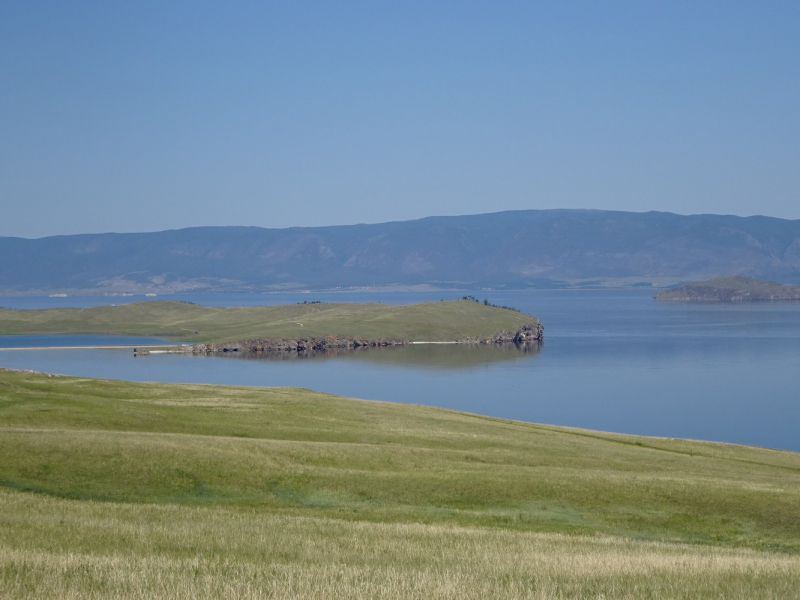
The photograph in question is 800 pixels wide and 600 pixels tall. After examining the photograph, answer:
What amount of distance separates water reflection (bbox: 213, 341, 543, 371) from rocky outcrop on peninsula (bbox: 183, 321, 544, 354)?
2.92m

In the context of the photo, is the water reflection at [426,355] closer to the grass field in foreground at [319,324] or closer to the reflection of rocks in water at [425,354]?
the reflection of rocks in water at [425,354]

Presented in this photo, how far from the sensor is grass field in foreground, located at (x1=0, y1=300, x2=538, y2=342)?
558ft

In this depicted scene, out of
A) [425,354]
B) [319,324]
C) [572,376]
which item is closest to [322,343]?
[319,324]

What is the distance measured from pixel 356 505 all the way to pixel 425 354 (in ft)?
391

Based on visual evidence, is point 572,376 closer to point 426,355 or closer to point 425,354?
point 426,355

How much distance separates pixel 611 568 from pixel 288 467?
16155 mm

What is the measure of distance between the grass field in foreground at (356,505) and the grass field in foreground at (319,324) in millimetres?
119047

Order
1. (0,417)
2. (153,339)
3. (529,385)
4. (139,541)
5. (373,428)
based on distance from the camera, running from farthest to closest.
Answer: (153,339)
(529,385)
(373,428)
(0,417)
(139,541)

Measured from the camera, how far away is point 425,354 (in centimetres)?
14425

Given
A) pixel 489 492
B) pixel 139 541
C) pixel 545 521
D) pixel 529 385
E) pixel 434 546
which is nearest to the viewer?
pixel 139 541

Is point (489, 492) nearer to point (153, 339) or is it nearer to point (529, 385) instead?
point (529, 385)

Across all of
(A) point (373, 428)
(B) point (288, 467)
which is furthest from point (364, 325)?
(B) point (288, 467)

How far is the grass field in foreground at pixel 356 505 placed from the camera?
12.2 meters

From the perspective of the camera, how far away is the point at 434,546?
1686 cm
